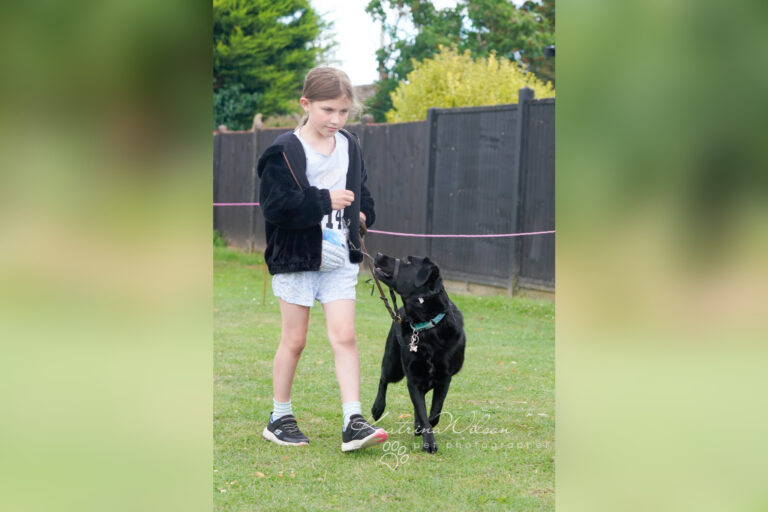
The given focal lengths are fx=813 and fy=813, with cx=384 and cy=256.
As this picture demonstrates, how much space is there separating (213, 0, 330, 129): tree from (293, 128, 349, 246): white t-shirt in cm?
1674

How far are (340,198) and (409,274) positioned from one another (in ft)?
1.88

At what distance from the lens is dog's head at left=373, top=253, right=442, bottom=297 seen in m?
3.78

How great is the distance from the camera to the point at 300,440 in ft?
11.9

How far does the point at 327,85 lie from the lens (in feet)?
11.3

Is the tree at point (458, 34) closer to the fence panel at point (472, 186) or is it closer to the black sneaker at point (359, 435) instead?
the fence panel at point (472, 186)

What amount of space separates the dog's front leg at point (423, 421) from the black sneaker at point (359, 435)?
0.94 ft

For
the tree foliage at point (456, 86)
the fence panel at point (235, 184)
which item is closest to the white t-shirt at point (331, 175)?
the tree foliage at point (456, 86)

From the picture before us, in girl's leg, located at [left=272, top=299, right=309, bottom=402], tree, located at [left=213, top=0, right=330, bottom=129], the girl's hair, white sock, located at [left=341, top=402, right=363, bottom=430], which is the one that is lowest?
white sock, located at [left=341, top=402, right=363, bottom=430]

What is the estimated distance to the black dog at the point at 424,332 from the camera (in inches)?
147

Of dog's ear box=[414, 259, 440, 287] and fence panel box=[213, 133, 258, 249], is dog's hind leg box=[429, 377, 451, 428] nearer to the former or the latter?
dog's ear box=[414, 259, 440, 287]

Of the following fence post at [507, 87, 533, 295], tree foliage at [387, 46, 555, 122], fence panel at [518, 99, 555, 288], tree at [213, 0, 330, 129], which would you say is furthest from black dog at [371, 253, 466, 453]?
tree at [213, 0, 330, 129]

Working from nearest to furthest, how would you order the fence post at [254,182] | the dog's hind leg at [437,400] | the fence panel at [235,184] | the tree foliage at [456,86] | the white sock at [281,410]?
1. the white sock at [281,410]
2. the dog's hind leg at [437,400]
3. the tree foliage at [456,86]
4. the fence post at [254,182]
5. the fence panel at [235,184]
